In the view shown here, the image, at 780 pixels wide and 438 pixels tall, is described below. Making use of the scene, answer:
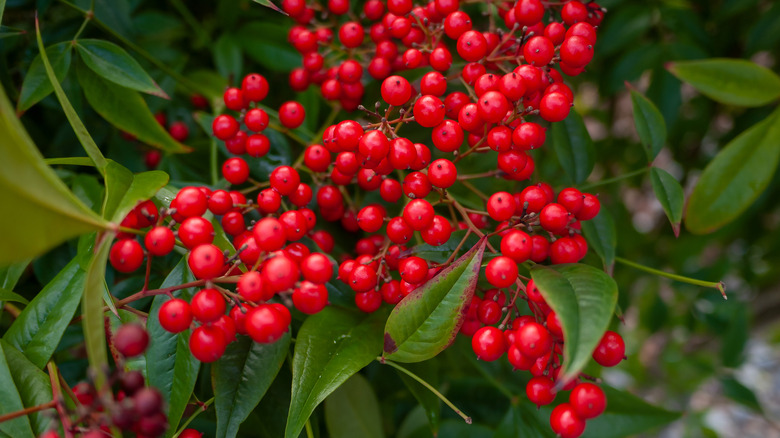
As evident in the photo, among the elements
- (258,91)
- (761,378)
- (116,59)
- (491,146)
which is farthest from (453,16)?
(761,378)

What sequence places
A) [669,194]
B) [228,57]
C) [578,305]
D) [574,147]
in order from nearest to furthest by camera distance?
[578,305] < [669,194] < [574,147] < [228,57]

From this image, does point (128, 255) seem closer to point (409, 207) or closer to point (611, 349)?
point (409, 207)

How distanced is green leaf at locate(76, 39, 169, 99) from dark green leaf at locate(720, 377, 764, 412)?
1840mm

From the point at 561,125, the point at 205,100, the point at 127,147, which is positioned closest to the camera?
the point at 561,125

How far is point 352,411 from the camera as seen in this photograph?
102 centimetres

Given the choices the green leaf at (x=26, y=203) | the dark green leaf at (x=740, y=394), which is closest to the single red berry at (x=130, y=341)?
the green leaf at (x=26, y=203)

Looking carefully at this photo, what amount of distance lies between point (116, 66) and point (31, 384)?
535 mm

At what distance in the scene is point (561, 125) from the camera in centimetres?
101

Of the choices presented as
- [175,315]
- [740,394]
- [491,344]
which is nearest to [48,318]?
[175,315]

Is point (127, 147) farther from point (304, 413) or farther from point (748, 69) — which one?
point (748, 69)

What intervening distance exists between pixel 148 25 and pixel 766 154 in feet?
4.32

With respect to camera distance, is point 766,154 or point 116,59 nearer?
point 116,59

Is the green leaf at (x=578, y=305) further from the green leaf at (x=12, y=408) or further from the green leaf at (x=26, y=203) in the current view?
the green leaf at (x=12, y=408)

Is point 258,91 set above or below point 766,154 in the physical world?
above
